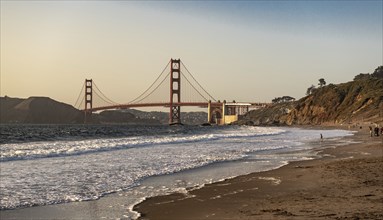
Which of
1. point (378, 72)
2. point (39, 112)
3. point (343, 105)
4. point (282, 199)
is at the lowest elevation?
point (282, 199)

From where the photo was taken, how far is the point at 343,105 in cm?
10306

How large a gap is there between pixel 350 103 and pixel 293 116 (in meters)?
20.1

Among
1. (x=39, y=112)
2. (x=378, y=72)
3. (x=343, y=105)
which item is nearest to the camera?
(x=343, y=105)

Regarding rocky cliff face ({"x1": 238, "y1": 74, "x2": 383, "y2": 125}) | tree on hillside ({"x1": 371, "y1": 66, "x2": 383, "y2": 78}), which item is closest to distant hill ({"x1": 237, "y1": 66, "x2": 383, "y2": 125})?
rocky cliff face ({"x1": 238, "y1": 74, "x2": 383, "y2": 125})

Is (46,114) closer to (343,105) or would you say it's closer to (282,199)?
(343,105)

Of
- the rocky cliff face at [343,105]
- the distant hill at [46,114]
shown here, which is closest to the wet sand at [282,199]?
the rocky cliff face at [343,105]

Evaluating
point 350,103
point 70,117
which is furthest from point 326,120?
point 70,117

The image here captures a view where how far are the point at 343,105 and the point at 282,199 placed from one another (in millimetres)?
100620

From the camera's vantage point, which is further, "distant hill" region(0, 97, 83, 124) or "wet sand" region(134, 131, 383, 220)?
"distant hill" region(0, 97, 83, 124)

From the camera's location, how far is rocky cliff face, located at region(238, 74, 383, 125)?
291ft

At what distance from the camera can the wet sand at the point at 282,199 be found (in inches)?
273

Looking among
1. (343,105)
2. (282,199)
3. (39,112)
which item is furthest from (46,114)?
(282,199)

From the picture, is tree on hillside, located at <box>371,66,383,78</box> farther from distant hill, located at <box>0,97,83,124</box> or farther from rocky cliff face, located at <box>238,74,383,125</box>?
distant hill, located at <box>0,97,83,124</box>

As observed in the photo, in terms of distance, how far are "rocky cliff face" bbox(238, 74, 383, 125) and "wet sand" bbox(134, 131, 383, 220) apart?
71172 millimetres
